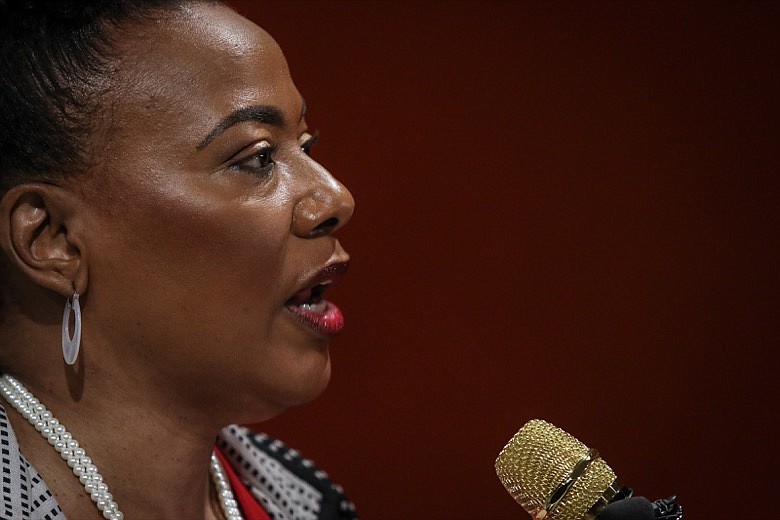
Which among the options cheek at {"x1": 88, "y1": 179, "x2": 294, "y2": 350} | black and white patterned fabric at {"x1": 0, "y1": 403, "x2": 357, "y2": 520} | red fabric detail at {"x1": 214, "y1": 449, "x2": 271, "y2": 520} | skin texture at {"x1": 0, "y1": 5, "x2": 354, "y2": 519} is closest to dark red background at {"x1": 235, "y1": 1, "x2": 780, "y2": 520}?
black and white patterned fabric at {"x1": 0, "y1": 403, "x2": 357, "y2": 520}

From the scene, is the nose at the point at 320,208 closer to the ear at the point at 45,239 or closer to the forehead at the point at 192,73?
the forehead at the point at 192,73

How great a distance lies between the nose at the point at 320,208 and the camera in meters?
1.28

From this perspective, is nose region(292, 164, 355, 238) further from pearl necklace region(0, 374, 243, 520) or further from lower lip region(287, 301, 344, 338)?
pearl necklace region(0, 374, 243, 520)

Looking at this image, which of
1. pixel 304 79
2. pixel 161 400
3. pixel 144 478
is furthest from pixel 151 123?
pixel 304 79

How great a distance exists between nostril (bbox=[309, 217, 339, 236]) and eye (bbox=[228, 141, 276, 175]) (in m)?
0.09

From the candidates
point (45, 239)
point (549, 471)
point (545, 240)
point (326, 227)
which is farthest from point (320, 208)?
point (545, 240)

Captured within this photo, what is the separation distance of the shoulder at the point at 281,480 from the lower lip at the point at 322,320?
14.3 inches

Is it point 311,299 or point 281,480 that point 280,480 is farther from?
point 311,299

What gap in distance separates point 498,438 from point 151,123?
34.8 inches

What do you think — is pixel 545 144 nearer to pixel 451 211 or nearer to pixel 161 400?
pixel 451 211

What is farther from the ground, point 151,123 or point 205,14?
point 205,14

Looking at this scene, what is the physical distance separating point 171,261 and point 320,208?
192mm

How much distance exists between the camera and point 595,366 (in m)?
1.77

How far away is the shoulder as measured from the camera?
1.60 m
